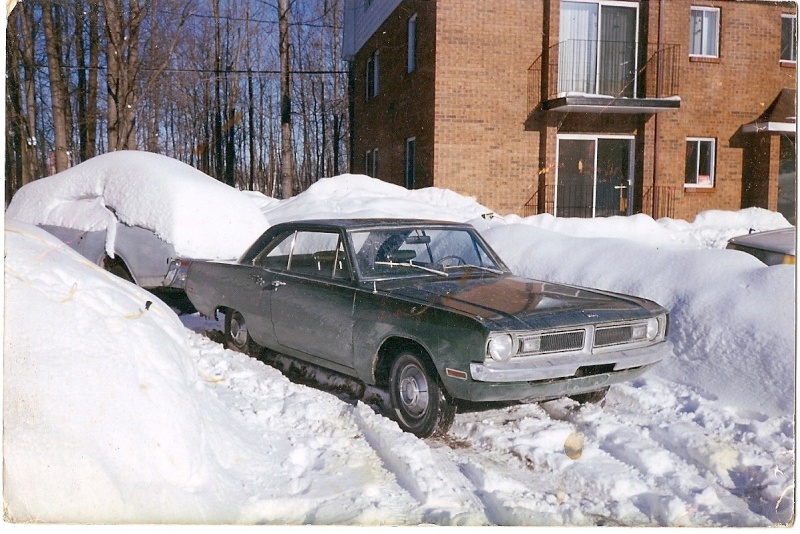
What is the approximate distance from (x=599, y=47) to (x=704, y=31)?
2.87m

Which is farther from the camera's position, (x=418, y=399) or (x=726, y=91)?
(x=726, y=91)

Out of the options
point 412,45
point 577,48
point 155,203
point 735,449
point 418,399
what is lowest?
point 735,449


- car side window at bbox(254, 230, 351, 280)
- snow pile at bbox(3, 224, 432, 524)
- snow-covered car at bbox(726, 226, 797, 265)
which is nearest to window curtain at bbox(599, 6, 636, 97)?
snow-covered car at bbox(726, 226, 797, 265)

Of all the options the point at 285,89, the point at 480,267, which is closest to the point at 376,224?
the point at 480,267

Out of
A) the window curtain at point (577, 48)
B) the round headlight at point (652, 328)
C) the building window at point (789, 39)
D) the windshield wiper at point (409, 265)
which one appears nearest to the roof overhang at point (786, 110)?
the building window at point (789, 39)

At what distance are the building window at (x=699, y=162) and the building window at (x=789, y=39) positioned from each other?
16.7 feet

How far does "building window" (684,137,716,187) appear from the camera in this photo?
386 inches

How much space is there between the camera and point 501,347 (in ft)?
12.3

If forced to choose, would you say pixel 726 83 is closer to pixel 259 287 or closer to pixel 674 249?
pixel 674 249

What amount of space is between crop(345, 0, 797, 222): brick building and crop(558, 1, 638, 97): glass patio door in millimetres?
22

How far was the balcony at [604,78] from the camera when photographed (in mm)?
10758

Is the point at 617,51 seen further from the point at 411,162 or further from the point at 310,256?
the point at 310,256

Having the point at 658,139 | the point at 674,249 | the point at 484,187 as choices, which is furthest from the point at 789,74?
the point at 658,139

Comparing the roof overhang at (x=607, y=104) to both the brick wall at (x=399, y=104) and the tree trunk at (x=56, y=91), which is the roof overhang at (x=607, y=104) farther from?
the tree trunk at (x=56, y=91)
